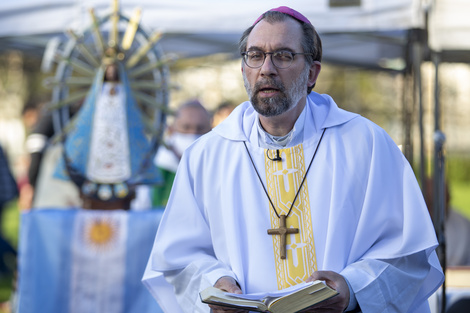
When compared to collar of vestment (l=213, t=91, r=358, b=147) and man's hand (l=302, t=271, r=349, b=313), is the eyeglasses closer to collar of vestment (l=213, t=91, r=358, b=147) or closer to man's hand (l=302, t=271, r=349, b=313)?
collar of vestment (l=213, t=91, r=358, b=147)

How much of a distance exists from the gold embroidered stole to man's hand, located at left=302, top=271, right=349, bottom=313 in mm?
168

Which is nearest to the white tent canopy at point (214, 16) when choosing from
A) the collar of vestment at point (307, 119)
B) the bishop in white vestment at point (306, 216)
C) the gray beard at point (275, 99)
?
the collar of vestment at point (307, 119)

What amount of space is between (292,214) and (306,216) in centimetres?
5

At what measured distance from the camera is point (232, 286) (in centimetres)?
223

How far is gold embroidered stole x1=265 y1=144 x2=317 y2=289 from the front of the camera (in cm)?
232

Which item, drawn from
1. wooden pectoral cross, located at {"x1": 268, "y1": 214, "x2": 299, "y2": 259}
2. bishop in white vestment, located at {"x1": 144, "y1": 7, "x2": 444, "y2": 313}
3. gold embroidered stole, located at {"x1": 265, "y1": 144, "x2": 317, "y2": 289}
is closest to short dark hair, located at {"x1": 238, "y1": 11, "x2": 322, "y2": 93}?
bishop in white vestment, located at {"x1": 144, "y1": 7, "x2": 444, "y2": 313}

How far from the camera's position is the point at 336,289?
83.1 inches

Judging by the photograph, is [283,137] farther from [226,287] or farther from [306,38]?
[226,287]

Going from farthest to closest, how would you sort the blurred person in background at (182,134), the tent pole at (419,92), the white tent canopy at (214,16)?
the blurred person in background at (182,134) → the white tent canopy at (214,16) → the tent pole at (419,92)

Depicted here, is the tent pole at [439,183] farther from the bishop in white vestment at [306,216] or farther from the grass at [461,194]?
the grass at [461,194]

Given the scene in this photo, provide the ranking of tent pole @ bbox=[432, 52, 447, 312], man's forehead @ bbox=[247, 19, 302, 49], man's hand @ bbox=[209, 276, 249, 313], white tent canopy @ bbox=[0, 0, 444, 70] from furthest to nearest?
white tent canopy @ bbox=[0, 0, 444, 70] < tent pole @ bbox=[432, 52, 447, 312] < man's forehead @ bbox=[247, 19, 302, 49] < man's hand @ bbox=[209, 276, 249, 313]

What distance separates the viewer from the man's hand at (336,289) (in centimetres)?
211

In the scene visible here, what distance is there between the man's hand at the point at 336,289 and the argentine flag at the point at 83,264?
201 centimetres

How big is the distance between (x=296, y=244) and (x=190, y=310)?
404mm
